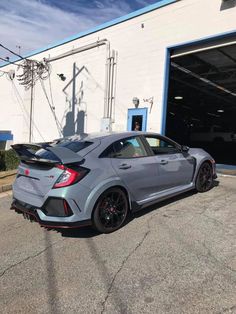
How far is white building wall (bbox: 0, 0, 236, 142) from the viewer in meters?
9.32

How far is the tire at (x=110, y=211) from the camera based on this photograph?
4465mm

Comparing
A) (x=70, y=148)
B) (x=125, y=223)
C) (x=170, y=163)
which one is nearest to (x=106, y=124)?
(x=170, y=163)

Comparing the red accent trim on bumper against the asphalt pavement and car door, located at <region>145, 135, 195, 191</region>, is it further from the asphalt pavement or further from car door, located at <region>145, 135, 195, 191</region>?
car door, located at <region>145, 135, 195, 191</region>

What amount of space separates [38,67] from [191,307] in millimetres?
15647

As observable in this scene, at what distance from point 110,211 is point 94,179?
58 centimetres

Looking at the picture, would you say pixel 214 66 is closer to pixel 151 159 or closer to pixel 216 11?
pixel 216 11

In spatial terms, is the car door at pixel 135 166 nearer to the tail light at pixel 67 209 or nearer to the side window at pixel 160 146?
the side window at pixel 160 146

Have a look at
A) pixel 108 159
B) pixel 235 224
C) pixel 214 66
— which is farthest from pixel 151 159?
pixel 214 66

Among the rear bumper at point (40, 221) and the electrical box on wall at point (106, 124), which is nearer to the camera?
the rear bumper at point (40, 221)

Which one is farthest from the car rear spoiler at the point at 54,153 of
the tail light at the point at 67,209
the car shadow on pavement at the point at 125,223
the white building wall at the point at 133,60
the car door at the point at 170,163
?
the white building wall at the point at 133,60

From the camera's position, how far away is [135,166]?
5.12 m

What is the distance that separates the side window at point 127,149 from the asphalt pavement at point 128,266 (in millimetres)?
1089

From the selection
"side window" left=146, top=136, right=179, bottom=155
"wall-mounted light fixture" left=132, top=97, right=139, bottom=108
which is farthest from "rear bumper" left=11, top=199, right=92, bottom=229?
"wall-mounted light fixture" left=132, top=97, right=139, bottom=108

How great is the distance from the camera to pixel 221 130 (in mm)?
28469
